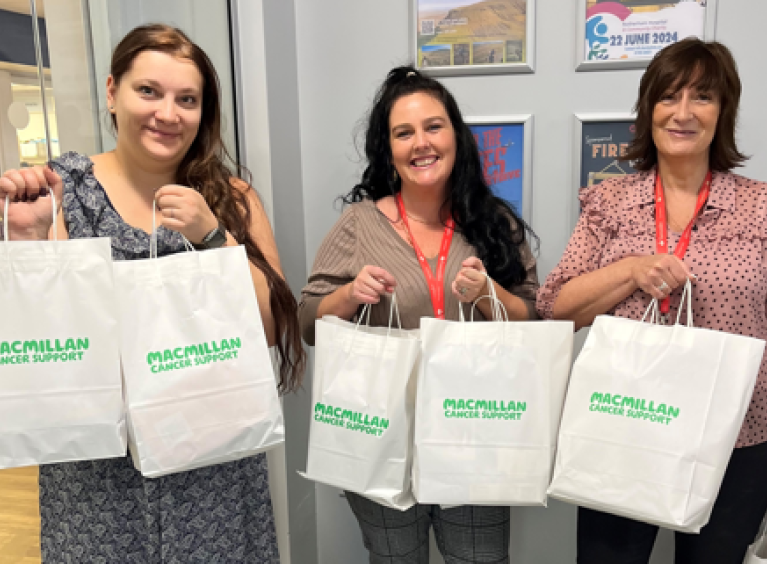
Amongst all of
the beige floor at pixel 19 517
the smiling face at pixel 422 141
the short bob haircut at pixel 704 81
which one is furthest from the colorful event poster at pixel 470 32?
the beige floor at pixel 19 517

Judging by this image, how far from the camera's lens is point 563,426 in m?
1.25

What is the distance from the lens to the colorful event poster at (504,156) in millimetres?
1967

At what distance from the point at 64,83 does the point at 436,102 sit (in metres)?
0.92

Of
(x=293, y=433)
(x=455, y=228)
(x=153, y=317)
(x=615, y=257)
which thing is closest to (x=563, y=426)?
(x=615, y=257)

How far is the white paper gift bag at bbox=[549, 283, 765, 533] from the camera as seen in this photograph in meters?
1.16

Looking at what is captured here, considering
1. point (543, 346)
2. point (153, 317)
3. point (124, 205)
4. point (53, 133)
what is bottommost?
point (543, 346)

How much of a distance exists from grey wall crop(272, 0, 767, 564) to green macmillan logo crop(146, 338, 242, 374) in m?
0.89

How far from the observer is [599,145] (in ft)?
6.26

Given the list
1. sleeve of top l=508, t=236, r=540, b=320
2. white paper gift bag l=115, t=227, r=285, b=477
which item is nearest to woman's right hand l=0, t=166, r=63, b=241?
white paper gift bag l=115, t=227, r=285, b=477

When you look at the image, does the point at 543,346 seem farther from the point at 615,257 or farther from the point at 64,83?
the point at 64,83

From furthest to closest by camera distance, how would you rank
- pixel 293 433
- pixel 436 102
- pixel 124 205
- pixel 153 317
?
pixel 293 433 < pixel 436 102 < pixel 124 205 < pixel 153 317

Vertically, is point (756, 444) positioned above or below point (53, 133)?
below

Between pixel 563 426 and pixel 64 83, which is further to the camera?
pixel 64 83

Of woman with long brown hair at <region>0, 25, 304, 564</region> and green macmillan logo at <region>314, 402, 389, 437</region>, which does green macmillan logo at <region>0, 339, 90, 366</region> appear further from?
green macmillan logo at <region>314, 402, 389, 437</region>
